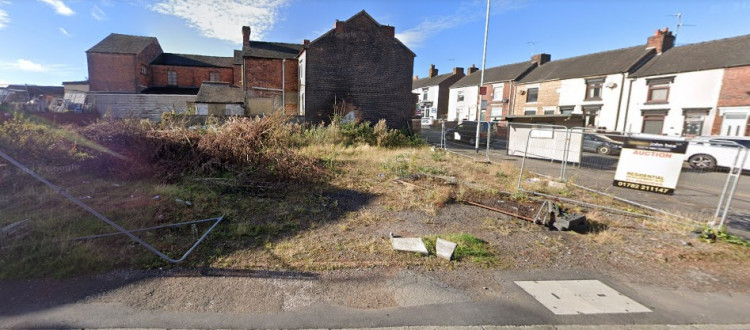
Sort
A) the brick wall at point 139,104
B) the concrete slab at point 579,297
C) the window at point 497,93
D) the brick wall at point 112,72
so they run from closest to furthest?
1. the concrete slab at point 579,297
2. the brick wall at point 139,104
3. the brick wall at point 112,72
4. the window at point 497,93

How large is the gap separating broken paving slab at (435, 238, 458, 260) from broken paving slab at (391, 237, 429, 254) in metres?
0.19

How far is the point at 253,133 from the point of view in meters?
9.35

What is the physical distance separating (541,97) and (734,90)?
43.4 feet

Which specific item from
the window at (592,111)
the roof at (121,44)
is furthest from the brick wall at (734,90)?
the roof at (121,44)

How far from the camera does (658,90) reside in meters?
22.9

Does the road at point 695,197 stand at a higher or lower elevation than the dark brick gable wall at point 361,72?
lower

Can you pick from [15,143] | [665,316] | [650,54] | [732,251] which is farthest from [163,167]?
[650,54]

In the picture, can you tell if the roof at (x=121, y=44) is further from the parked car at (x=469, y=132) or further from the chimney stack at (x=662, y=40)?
the chimney stack at (x=662, y=40)

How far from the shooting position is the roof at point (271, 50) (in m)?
26.5

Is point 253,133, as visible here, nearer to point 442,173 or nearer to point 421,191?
point 421,191

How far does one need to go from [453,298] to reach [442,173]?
6.81 metres

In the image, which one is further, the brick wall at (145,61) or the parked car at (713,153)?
the brick wall at (145,61)

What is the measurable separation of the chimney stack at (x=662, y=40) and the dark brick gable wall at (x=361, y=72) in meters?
20.2

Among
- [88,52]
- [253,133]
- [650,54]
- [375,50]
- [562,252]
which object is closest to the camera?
[562,252]
